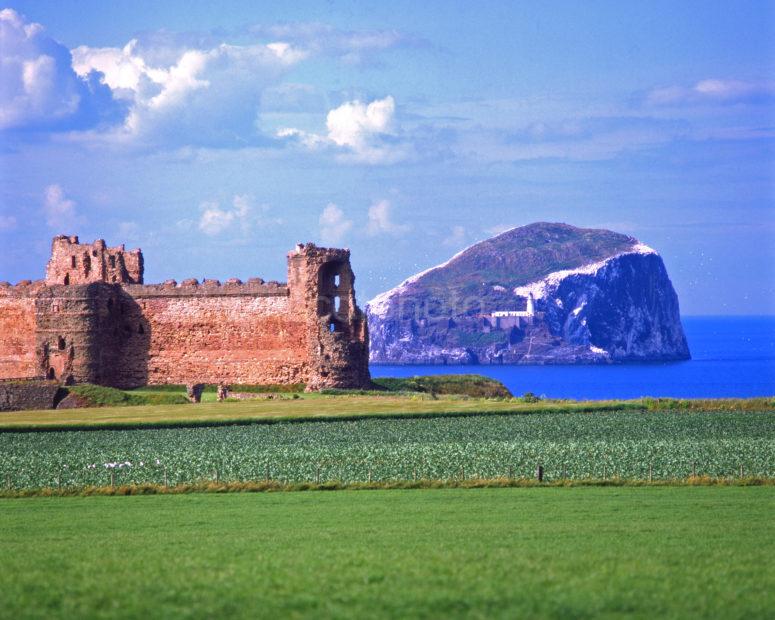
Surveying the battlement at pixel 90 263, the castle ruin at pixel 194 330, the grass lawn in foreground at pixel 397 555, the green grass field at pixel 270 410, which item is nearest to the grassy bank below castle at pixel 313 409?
the green grass field at pixel 270 410

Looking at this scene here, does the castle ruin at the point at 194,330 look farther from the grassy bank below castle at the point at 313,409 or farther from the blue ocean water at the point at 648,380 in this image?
the blue ocean water at the point at 648,380

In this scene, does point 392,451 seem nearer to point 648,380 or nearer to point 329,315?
point 329,315

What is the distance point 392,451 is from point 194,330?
2610cm

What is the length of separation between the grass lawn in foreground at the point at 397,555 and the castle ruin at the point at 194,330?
28891mm

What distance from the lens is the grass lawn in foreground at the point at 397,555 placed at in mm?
15898

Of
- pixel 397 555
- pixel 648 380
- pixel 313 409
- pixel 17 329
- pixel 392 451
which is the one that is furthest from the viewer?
pixel 648 380

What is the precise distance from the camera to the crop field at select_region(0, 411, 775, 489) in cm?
Answer: 3284

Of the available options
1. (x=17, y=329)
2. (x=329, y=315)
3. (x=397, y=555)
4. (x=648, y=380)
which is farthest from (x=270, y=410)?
(x=648, y=380)

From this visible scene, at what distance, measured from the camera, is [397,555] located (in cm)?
1961

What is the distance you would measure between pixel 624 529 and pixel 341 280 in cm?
3725

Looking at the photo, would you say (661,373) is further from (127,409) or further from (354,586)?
(354,586)

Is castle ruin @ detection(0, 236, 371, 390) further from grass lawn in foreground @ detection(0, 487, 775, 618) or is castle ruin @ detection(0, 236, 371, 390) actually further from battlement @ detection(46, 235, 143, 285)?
grass lawn in foreground @ detection(0, 487, 775, 618)

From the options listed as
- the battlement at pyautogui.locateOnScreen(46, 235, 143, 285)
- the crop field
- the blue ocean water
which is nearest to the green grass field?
the crop field

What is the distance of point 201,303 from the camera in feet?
199
